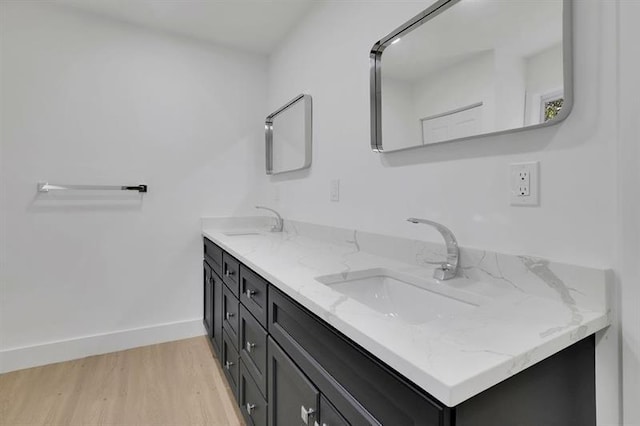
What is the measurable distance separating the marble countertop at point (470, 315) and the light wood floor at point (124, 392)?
0.99 metres

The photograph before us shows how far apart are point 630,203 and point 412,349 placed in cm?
60

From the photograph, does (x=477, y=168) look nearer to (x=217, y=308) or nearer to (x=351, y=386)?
(x=351, y=386)

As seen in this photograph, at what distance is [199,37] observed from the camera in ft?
8.39

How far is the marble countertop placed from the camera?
536 mm

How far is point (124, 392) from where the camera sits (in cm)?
187

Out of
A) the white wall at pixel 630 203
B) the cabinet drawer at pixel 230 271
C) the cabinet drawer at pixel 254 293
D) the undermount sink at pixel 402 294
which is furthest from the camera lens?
the cabinet drawer at pixel 230 271

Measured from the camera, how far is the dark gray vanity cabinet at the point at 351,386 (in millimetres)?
567

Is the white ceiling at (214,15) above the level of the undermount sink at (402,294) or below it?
above

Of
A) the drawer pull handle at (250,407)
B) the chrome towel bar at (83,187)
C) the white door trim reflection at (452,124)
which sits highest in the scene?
the white door trim reflection at (452,124)

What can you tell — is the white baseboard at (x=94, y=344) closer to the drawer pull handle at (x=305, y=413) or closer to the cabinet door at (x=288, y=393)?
the cabinet door at (x=288, y=393)

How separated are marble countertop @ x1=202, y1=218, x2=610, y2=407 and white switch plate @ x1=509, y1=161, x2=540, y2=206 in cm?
17

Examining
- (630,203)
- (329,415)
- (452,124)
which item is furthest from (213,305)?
(630,203)

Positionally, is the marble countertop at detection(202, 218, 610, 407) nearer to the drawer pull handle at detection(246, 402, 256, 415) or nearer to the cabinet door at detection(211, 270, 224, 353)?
the drawer pull handle at detection(246, 402, 256, 415)

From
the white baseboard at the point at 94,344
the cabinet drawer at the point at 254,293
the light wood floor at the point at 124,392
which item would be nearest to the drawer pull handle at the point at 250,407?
the light wood floor at the point at 124,392
